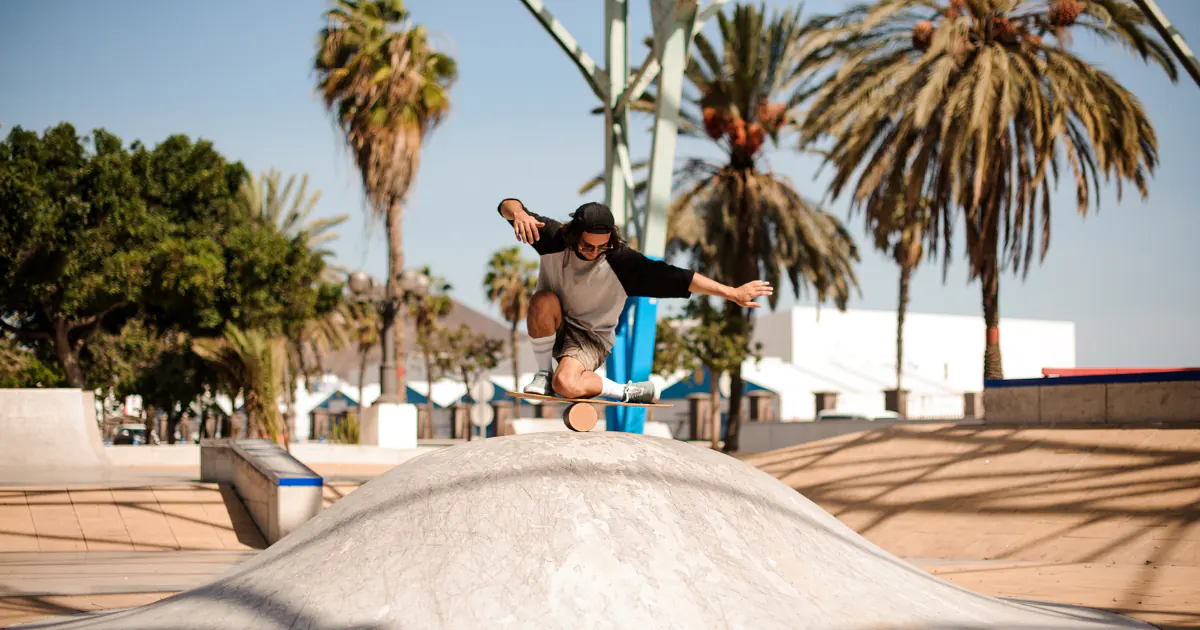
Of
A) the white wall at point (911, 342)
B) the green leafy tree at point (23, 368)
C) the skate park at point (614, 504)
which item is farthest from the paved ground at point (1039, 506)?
the white wall at point (911, 342)

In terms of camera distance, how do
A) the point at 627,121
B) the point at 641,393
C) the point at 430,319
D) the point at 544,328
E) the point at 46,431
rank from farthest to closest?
the point at 430,319, the point at 46,431, the point at 627,121, the point at 641,393, the point at 544,328

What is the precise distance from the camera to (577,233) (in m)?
5.80

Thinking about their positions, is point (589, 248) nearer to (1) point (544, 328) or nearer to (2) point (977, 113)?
(1) point (544, 328)

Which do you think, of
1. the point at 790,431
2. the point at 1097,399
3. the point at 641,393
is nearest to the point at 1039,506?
the point at 1097,399

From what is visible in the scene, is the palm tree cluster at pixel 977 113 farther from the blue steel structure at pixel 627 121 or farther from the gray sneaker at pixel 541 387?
the gray sneaker at pixel 541 387

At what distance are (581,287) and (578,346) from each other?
366 mm

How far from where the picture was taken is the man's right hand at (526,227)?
5852mm

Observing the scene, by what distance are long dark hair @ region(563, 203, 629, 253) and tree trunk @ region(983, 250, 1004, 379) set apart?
1602cm

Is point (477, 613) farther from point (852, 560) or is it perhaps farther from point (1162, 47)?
point (1162, 47)

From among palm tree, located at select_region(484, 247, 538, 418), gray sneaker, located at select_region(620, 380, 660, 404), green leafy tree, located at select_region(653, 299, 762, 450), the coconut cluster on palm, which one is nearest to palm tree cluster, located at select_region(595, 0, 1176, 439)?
the coconut cluster on palm

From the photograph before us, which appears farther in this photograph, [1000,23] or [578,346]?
[1000,23]

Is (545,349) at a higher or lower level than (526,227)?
lower

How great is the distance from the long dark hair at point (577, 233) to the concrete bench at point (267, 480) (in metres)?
5.73

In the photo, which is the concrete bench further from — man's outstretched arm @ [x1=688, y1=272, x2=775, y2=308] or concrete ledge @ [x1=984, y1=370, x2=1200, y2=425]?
concrete ledge @ [x1=984, y1=370, x2=1200, y2=425]
